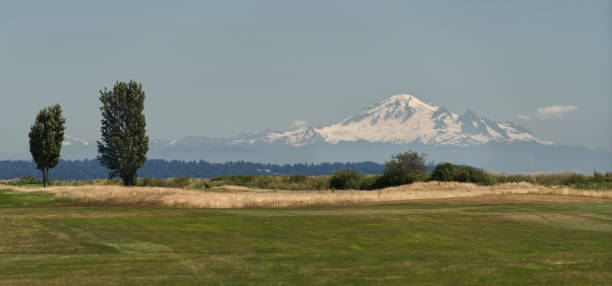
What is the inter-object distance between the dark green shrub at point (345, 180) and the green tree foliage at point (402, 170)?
457cm

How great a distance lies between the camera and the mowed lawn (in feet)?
64.4

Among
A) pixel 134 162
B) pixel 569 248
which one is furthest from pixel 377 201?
pixel 134 162

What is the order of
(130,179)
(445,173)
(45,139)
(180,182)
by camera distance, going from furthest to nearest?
(180,182) → (445,173) → (130,179) → (45,139)

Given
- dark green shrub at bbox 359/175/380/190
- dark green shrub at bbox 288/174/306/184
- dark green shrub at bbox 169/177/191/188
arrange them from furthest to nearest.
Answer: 1. dark green shrub at bbox 288/174/306/184
2. dark green shrub at bbox 169/177/191/188
3. dark green shrub at bbox 359/175/380/190

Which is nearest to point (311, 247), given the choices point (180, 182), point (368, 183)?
point (368, 183)

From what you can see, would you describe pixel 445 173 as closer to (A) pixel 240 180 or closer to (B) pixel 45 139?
(A) pixel 240 180

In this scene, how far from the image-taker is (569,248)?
25906 millimetres

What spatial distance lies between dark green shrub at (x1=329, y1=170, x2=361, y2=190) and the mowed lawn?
66591mm

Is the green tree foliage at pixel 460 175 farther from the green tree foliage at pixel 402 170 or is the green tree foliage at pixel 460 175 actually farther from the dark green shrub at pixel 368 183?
the dark green shrub at pixel 368 183

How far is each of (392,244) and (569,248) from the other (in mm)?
7039

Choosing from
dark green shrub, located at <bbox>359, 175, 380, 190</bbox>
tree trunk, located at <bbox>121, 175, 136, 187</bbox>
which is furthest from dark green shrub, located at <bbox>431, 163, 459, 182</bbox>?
tree trunk, located at <bbox>121, 175, 136, 187</bbox>

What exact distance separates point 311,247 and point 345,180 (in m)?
84.5

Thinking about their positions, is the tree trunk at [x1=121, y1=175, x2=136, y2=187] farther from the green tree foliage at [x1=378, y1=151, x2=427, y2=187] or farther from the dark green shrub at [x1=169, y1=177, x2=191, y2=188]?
the green tree foliage at [x1=378, y1=151, x2=427, y2=187]

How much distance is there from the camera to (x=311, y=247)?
27.5 metres
